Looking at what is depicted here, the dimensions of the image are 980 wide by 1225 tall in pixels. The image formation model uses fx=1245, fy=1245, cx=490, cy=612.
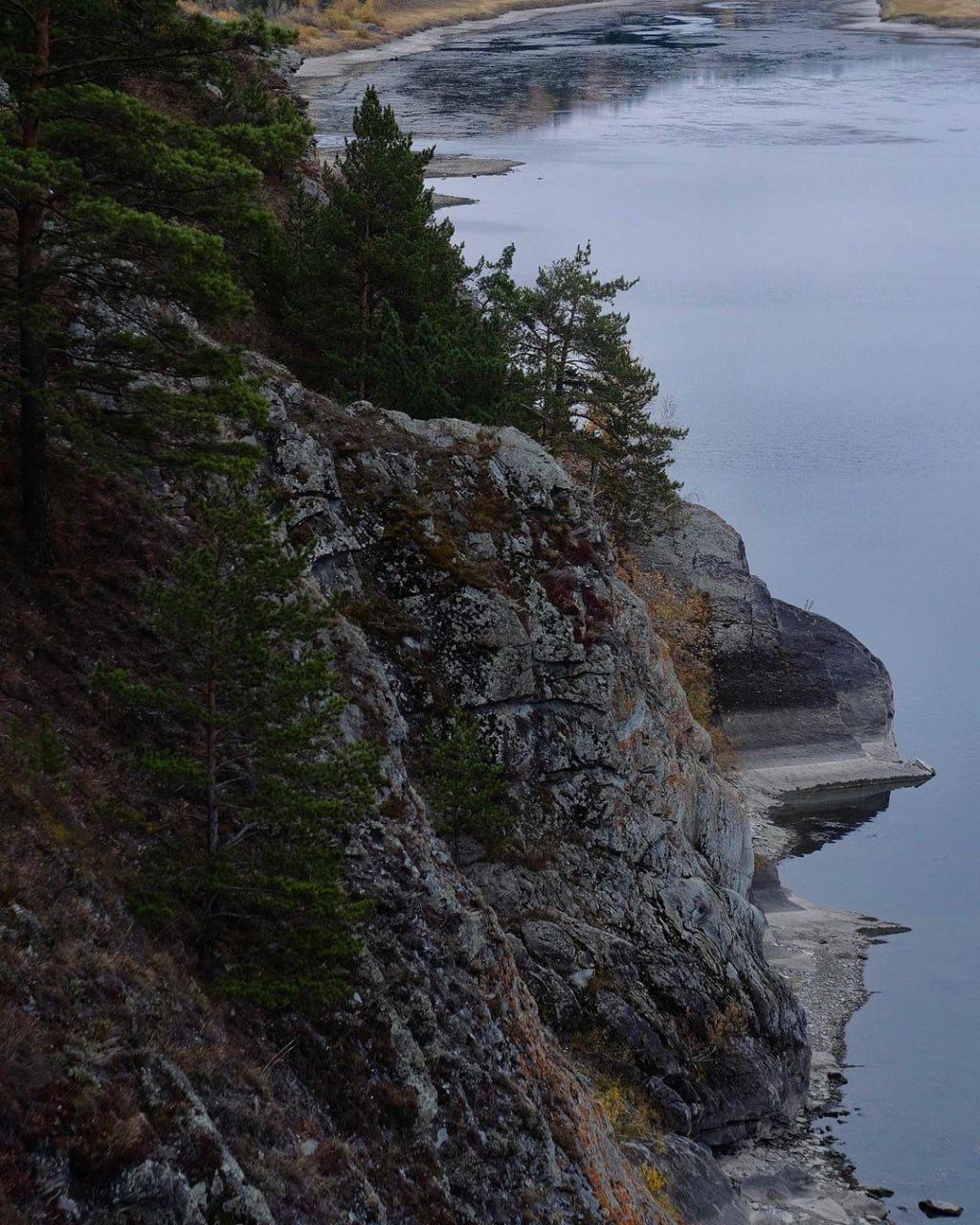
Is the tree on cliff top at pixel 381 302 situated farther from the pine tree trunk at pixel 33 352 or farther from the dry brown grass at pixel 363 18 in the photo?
the dry brown grass at pixel 363 18

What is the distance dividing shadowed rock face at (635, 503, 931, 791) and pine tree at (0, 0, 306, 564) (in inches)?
1748

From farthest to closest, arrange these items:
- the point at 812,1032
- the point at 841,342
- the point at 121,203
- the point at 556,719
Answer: the point at 841,342, the point at 812,1032, the point at 556,719, the point at 121,203

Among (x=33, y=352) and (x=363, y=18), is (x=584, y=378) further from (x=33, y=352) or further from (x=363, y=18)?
(x=363, y=18)

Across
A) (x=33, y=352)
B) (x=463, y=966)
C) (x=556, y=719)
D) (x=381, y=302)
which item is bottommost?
(x=463, y=966)

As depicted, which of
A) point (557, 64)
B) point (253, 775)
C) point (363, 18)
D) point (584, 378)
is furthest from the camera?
point (363, 18)

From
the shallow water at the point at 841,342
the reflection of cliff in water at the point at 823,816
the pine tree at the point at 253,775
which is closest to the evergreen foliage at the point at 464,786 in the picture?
the pine tree at the point at 253,775

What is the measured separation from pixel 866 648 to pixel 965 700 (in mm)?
6369

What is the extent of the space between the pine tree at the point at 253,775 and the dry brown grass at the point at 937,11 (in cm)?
18399

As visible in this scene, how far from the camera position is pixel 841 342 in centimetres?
8856

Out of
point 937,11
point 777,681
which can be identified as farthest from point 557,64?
point 777,681

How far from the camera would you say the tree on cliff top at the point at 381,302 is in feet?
118

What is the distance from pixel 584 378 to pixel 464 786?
30502mm

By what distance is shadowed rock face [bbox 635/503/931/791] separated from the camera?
59.6 metres

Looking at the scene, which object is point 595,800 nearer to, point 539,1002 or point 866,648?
point 539,1002
